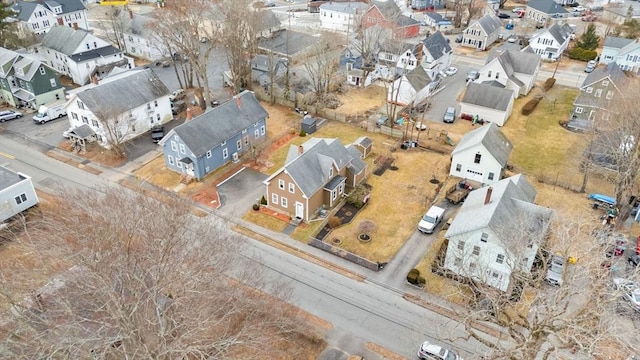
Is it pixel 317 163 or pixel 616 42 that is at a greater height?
pixel 616 42

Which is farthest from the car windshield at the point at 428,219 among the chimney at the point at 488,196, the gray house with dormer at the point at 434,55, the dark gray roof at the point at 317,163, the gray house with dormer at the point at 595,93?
the gray house with dormer at the point at 434,55

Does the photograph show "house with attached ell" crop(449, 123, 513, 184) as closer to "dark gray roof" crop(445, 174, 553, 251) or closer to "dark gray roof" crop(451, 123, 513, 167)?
"dark gray roof" crop(451, 123, 513, 167)

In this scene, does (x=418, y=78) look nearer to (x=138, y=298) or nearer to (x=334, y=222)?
(x=334, y=222)

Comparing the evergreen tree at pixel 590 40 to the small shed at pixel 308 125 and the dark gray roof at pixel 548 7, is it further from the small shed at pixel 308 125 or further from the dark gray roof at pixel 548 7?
the small shed at pixel 308 125

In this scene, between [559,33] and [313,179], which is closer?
[313,179]

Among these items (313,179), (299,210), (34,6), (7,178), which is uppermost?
(34,6)

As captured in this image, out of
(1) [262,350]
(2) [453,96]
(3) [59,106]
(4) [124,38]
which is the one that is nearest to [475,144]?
(2) [453,96]

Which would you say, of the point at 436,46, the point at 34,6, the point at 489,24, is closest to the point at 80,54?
the point at 34,6

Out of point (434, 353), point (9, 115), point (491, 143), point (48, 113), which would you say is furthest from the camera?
point (9, 115)
